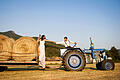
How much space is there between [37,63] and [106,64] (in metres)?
4.23

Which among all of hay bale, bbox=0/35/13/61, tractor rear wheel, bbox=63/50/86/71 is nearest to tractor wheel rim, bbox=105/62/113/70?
tractor rear wheel, bbox=63/50/86/71

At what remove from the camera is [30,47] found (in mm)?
6543

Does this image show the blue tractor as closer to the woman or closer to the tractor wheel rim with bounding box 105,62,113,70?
the tractor wheel rim with bounding box 105,62,113,70

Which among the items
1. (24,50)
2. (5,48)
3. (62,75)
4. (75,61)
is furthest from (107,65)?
(5,48)

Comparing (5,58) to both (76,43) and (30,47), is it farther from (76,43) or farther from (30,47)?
(76,43)

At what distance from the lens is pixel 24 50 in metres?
6.51

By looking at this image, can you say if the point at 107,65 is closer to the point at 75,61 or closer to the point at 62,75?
the point at 75,61

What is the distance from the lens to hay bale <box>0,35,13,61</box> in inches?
245

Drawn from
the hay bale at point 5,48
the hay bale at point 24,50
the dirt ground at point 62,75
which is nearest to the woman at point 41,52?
the hay bale at point 24,50

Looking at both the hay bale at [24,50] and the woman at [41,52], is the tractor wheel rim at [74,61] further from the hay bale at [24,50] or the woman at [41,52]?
the hay bale at [24,50]

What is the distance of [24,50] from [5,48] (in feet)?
3.23

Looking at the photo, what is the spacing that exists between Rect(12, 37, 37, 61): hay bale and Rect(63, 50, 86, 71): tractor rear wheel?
1.84 metres

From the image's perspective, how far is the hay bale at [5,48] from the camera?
622 centimetres

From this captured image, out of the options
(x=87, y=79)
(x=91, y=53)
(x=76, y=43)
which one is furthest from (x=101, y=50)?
(x=87, y=79)
